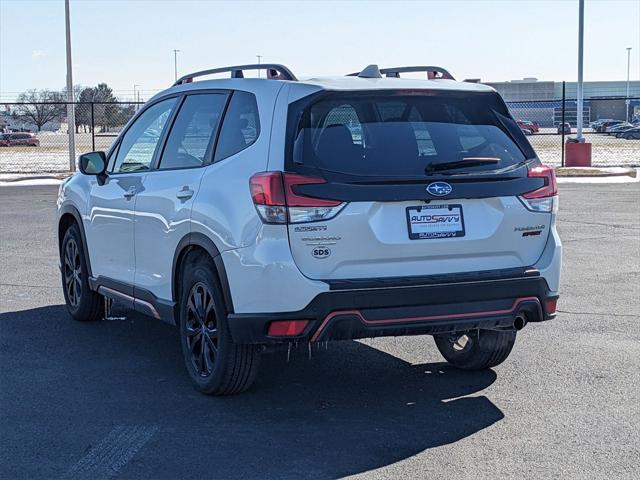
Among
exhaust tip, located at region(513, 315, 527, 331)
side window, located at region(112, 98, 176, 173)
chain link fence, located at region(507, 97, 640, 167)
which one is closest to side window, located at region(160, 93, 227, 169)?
side window, located at region(112, 98, 176, 173)

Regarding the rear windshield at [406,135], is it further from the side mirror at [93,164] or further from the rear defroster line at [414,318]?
the side mirror at [93,164]

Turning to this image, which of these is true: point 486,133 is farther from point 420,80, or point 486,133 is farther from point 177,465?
point 177,465

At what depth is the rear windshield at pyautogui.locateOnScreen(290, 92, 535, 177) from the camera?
5.81 m

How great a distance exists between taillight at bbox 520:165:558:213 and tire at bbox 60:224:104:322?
3828mm

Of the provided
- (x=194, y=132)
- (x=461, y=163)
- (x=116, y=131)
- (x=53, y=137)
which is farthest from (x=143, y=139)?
(x=53, y=137)

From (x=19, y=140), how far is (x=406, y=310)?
219ft

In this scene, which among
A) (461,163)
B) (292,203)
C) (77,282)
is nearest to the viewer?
(292,203)

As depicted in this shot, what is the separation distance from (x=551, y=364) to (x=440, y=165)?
6.50 feet

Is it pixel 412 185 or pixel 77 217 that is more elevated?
pixel 412 185

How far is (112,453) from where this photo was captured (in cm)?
531

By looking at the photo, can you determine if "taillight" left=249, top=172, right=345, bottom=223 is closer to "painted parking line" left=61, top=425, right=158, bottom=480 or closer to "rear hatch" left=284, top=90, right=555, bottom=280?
"rear hatch" left=284, top=90, right=555, bottom=280

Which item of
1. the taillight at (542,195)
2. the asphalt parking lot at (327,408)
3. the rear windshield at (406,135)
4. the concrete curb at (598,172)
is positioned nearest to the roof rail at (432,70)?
the rear windshield at (406,135)

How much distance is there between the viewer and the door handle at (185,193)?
6.49 meters

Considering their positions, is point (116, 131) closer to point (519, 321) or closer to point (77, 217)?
point (77, 217)
